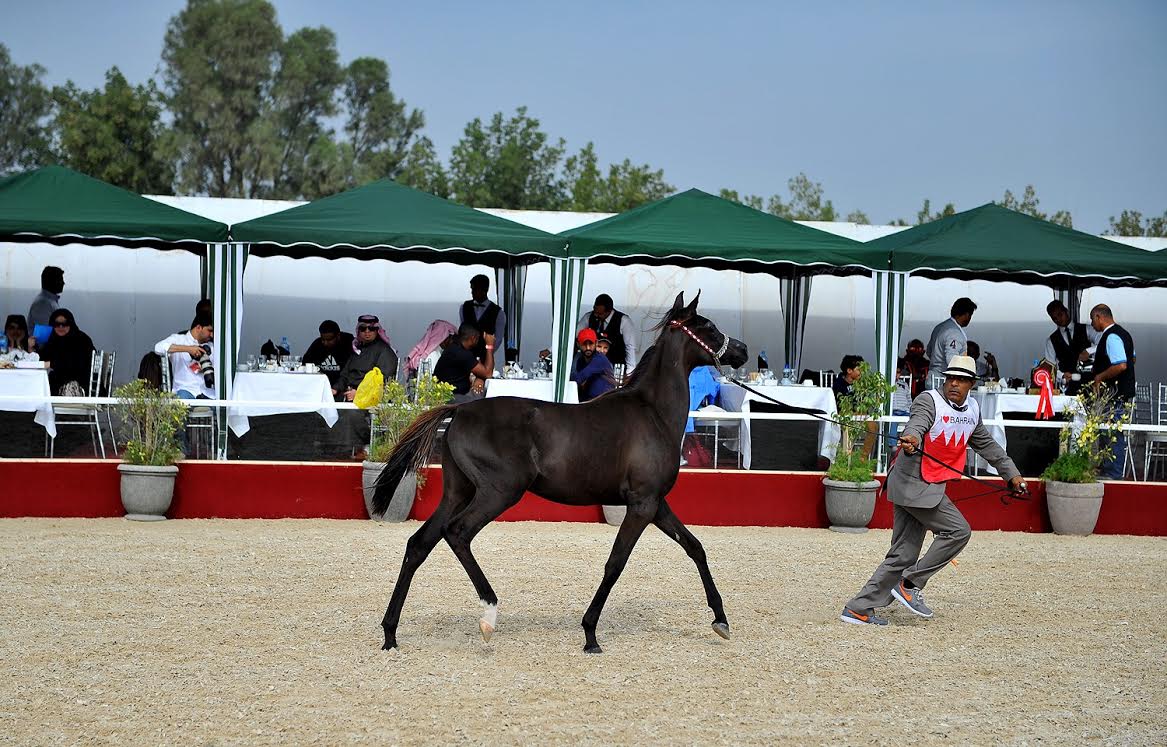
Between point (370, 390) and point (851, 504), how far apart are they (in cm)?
441

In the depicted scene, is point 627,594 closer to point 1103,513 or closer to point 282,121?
point 1103,513

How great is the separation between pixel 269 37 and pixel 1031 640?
5975 centimetres

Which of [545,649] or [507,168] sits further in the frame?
[507,168]

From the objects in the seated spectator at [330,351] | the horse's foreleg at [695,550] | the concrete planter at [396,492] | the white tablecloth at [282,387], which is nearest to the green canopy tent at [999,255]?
the concrete planter at [396,492]

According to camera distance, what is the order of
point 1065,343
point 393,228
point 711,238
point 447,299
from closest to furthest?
1. point 393,228
2. point 711,238
3. point 1065,343
4. point 447,299

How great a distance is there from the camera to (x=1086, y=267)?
12.9 m

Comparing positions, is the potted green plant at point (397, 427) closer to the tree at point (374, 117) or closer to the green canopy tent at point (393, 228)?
the green canopy tent at point (393, 228)

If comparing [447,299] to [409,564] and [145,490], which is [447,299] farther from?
[409,564]

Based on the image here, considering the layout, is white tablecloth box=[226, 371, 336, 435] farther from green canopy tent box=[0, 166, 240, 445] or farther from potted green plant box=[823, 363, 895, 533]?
potted green plant box=[823, 363, 895, 533]

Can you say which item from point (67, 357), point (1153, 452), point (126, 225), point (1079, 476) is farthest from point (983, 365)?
point (67, 357)

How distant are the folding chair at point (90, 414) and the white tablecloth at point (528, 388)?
3.60m

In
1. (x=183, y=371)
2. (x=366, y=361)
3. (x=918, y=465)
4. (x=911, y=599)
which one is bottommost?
(x=911, y=599)

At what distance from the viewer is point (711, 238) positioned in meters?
12.6

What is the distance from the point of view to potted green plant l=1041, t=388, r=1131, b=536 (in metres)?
11.0
